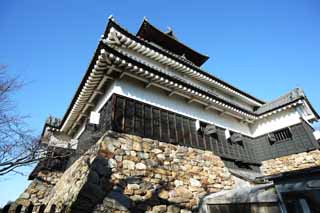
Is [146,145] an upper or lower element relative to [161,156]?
upper

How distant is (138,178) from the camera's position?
200 inches

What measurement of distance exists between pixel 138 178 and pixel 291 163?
9.21m

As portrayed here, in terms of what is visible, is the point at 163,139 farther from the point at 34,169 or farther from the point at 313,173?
the point at 34,169

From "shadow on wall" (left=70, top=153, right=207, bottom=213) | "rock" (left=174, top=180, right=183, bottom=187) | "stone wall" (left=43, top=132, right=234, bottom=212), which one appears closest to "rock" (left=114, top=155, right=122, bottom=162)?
"stone wall" (left=43, top=132, right=234, bottom=212)

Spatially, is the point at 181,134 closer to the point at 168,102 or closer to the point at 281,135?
the point at 168,102

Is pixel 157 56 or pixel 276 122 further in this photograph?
pixel 276 122

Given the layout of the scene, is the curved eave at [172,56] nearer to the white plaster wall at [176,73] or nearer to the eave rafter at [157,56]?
the eave rafter at [157,56]

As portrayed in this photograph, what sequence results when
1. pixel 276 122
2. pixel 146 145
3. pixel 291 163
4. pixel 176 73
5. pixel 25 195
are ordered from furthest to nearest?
pixel 176 73, pixel 276 122, pixel 291 163, pixel 25 195, pixel 146 145

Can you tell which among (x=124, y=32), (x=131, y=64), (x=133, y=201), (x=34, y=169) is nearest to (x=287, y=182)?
(x=133, y=201)

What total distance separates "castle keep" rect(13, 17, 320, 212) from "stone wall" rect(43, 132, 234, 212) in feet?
0.09

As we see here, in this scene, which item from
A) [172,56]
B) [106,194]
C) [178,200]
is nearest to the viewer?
[106,194]

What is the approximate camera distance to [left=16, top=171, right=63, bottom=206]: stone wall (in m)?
7.17

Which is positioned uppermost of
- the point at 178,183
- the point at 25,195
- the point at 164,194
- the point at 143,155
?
the point at 143,155

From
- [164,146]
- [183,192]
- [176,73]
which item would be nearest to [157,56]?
[176,73]
